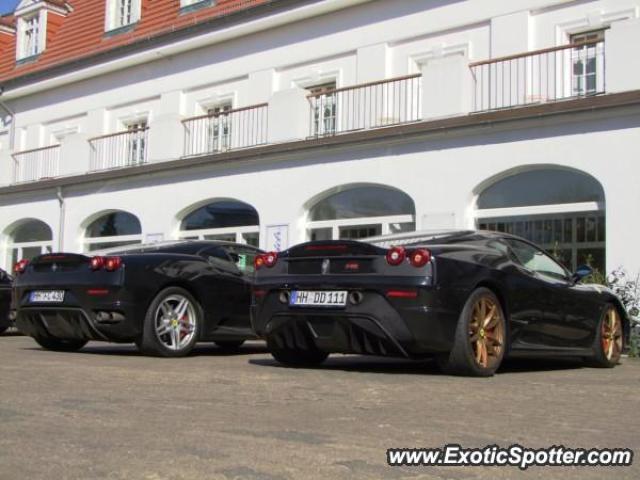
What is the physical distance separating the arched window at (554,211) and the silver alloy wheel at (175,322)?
6.03 metres

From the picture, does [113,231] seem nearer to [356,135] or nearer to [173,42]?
[173,42]

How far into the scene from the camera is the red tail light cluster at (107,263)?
902cm

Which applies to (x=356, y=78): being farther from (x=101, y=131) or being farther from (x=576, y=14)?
(x=101, y=131)

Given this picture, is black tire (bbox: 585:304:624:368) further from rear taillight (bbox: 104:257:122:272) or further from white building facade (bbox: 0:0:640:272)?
rear taillight (bbox: 104:257:122:272)

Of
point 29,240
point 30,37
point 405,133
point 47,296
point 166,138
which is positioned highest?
point 30,37

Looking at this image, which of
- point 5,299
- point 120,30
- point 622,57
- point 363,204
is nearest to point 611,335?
point 622,57

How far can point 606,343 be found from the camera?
885 cm

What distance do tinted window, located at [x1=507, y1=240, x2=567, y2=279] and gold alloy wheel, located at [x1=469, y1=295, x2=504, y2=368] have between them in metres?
0.74

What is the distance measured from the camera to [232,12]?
2034 centimetres

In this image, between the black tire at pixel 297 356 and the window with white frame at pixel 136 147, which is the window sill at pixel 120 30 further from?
the black tire at pixel 297 356

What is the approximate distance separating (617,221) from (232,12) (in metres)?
11.0

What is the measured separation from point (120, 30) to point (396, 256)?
1921 centimetres

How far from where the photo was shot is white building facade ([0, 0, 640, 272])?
13.3 m

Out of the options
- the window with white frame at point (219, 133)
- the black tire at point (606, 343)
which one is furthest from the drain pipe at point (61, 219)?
the black tire at point (606, 343)
